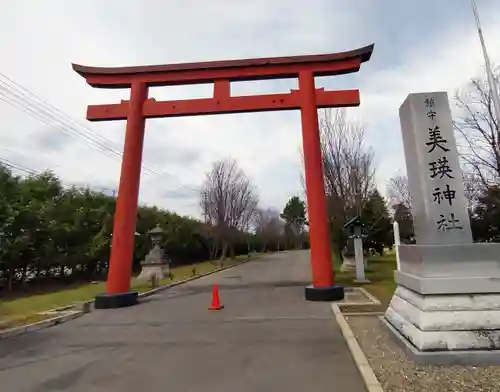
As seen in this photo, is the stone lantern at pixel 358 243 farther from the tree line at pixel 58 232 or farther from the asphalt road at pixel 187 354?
the tree line at pixel 58 232

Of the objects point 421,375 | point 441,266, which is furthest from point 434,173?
point 421,375

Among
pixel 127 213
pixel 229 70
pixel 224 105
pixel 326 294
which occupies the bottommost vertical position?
pixel 326 294

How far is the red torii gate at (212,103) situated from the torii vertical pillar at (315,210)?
30mm

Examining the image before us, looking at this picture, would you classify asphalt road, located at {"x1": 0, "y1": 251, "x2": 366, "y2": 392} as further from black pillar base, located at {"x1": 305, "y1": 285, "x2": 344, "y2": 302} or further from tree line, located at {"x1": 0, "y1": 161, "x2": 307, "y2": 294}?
tree line, located at {"x1": 0, "y1": 161, "x2": 307, "y2": 294}

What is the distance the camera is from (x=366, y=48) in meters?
12.2

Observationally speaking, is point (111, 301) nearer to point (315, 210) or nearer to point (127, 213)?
point (127, 213)

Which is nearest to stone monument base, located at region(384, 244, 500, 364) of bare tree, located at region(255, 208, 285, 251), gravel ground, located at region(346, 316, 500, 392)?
gravel ground, located at region(346, 316, 500, 392)

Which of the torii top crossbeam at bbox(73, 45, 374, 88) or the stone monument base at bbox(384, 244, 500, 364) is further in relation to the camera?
the torii top crossbeam at bbox(73, 45, 374, 88)

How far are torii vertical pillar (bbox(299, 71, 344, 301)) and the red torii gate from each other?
3cm

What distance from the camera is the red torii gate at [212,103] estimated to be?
11.6 m

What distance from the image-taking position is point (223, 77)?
12.6 meters

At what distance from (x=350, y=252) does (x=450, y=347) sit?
1694cm

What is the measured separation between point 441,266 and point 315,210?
20.0 feet

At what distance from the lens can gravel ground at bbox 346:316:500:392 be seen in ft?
13.8
